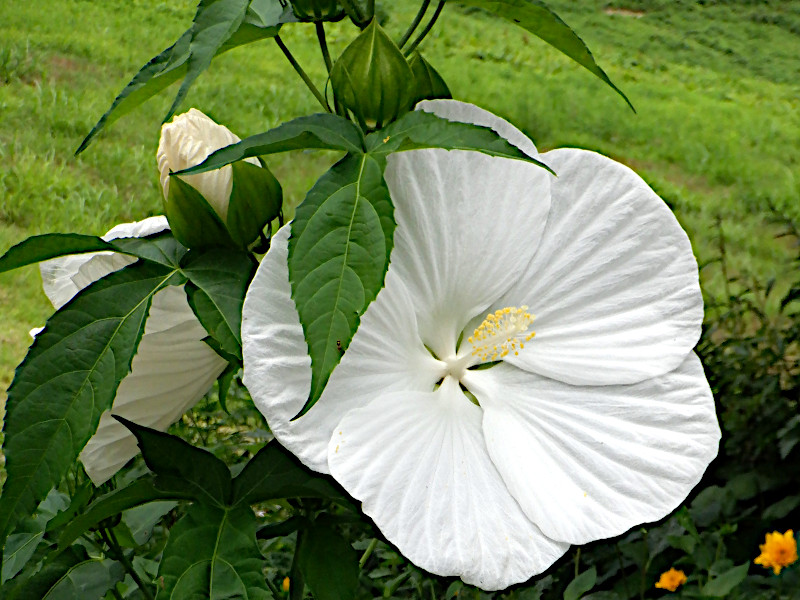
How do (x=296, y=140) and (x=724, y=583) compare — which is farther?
(x=724, y=583)

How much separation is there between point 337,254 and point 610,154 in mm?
2261

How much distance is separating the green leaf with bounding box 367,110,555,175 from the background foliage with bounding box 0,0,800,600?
0.42 metres

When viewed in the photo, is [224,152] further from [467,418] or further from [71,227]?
[71,227]

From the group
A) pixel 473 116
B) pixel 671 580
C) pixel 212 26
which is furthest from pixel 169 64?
pixel 671 580

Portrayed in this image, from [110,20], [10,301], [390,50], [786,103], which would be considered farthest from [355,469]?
[786,103]

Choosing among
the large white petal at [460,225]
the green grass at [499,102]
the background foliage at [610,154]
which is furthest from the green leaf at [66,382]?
the green grass at [499,102]

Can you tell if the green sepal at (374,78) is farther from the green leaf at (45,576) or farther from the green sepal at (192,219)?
the green leaf at (45,576)

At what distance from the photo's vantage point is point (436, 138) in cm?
37

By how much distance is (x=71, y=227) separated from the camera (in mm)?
1912

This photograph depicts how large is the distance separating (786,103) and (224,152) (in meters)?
2.92

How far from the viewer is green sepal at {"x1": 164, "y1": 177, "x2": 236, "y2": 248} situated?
17.4 inches

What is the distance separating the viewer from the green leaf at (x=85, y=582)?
55 centimetres

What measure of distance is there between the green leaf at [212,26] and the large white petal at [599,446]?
20 centimetres

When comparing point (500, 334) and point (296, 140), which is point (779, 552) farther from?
point (296, 140)
